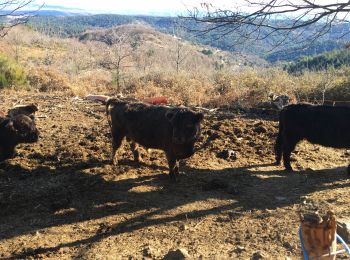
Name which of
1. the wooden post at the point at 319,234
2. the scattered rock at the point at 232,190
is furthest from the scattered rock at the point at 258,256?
the scattered rock at the point at 232,190

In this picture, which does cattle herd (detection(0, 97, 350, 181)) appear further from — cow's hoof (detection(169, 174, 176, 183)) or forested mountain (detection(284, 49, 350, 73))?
forested mountain (detection(284, 49, 350, 73))

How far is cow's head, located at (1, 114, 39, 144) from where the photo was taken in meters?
7.77

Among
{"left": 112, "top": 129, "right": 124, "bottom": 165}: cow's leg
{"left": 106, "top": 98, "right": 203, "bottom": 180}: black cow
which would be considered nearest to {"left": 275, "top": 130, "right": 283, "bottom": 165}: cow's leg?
{"left": 106, "top": 98, "right": 203, "bottom": 180}: black cow

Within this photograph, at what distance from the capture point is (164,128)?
7086 mm

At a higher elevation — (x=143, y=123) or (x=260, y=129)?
(x=143, y=123)

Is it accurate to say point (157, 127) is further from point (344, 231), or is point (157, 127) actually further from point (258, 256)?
point (344, 231)

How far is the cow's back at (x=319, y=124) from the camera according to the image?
755 cm

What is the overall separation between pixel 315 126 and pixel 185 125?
2.72 meters

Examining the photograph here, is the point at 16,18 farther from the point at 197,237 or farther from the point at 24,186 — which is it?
the point at 197,237

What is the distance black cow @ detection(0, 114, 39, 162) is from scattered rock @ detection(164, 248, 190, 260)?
4.63m

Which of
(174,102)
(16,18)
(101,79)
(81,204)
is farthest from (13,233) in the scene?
(101,79)

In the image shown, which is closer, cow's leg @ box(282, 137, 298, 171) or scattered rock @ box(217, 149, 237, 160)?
cow's leg @ box(282, 137, 298, 171)

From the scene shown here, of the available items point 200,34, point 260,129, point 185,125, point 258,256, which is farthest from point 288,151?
point 258,256

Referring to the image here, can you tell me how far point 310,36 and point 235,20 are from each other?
135 centimetres
